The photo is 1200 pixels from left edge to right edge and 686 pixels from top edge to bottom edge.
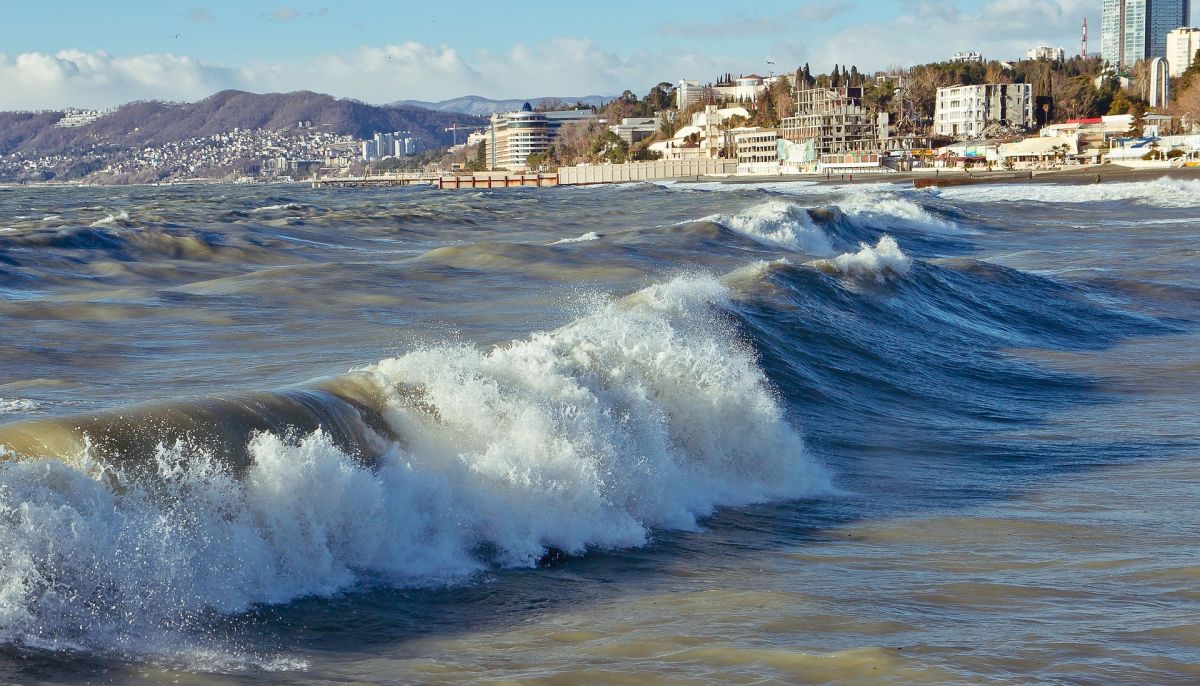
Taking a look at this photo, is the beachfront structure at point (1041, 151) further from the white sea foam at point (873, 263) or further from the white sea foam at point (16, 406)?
the white sea foam at point (16, 406)

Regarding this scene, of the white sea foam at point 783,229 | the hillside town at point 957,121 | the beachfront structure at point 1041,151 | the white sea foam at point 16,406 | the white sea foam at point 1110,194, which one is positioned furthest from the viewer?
the hillside town at point 957,121


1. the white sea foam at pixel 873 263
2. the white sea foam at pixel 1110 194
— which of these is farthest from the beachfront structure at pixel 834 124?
the white sea foam at pixel 873 263

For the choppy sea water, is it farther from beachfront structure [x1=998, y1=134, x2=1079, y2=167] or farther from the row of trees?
the row of trees

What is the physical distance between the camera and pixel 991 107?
6117 inches

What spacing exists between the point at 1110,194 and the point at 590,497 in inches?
2429

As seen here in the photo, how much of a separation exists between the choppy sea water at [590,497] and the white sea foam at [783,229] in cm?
1707

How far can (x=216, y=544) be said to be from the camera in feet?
22.8

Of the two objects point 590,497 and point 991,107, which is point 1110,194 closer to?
point 590,497

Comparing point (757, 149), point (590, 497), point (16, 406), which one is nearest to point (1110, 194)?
point (590, 497)

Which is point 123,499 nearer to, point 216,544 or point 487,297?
point 216,544

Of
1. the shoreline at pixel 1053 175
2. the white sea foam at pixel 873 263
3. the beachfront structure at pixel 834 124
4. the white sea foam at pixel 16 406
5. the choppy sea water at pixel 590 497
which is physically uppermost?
the beachfront structure at pixel 834 124

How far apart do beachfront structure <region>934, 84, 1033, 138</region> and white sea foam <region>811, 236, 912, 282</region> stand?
138 metres

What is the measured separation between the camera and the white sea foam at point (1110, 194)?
5847 centimetres

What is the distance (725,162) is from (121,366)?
16390 cm
